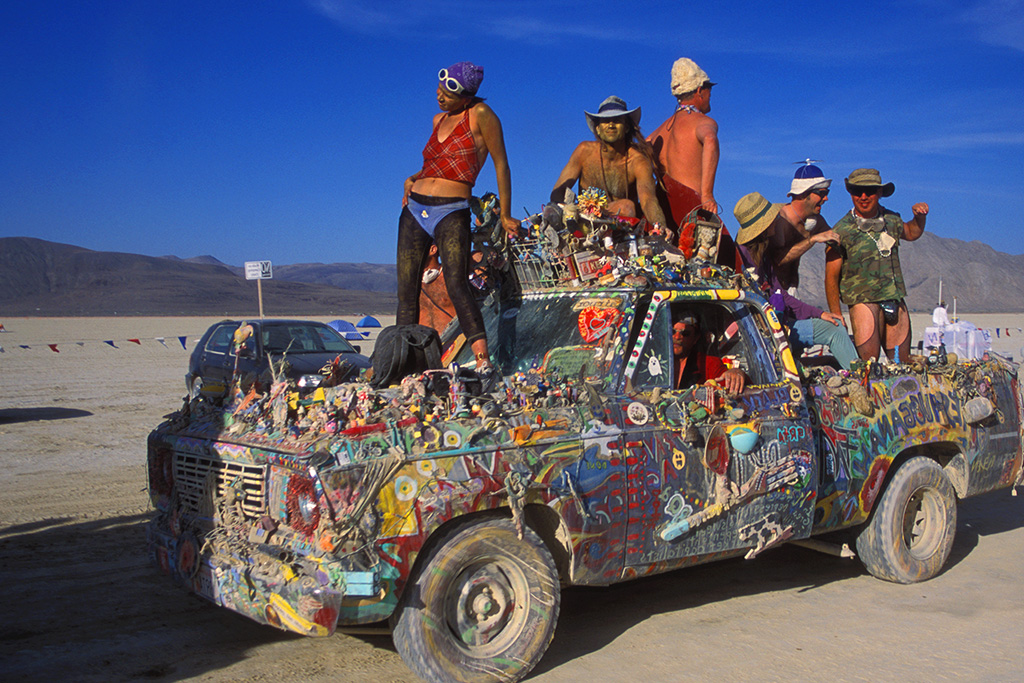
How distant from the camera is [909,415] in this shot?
5.81 meters

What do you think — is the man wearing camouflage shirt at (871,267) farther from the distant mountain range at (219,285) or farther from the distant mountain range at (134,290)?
the distant mountain range at (219,285)

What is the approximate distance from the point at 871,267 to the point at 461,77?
3610 mm

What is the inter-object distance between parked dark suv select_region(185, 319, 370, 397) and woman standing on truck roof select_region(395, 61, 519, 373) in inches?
286

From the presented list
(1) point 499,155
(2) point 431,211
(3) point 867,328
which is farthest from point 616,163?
(3) point 867,328

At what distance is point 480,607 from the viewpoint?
4.06 meters

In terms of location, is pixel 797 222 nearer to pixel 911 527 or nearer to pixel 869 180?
pixel 869 180

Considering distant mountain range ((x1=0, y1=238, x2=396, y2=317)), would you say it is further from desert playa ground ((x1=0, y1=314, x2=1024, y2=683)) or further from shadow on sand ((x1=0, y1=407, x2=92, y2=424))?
desert playa ground ((x1=0, y1=314, x2=1024, y2=683))

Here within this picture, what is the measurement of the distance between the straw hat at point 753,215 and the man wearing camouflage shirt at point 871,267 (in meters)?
0.74

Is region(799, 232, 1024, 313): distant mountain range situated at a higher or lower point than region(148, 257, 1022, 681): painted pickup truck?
higher

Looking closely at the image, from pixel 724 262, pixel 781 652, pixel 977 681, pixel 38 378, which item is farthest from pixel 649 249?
pixel 38 378

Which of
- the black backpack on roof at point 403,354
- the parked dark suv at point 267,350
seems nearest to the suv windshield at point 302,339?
the parked dark suv at point 267,350

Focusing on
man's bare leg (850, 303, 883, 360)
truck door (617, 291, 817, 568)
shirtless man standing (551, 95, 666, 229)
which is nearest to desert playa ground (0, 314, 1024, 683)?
truck door (617, 291, 817, 568)

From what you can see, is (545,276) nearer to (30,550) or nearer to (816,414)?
(816,414)

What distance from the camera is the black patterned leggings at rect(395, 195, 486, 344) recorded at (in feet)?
17.4
